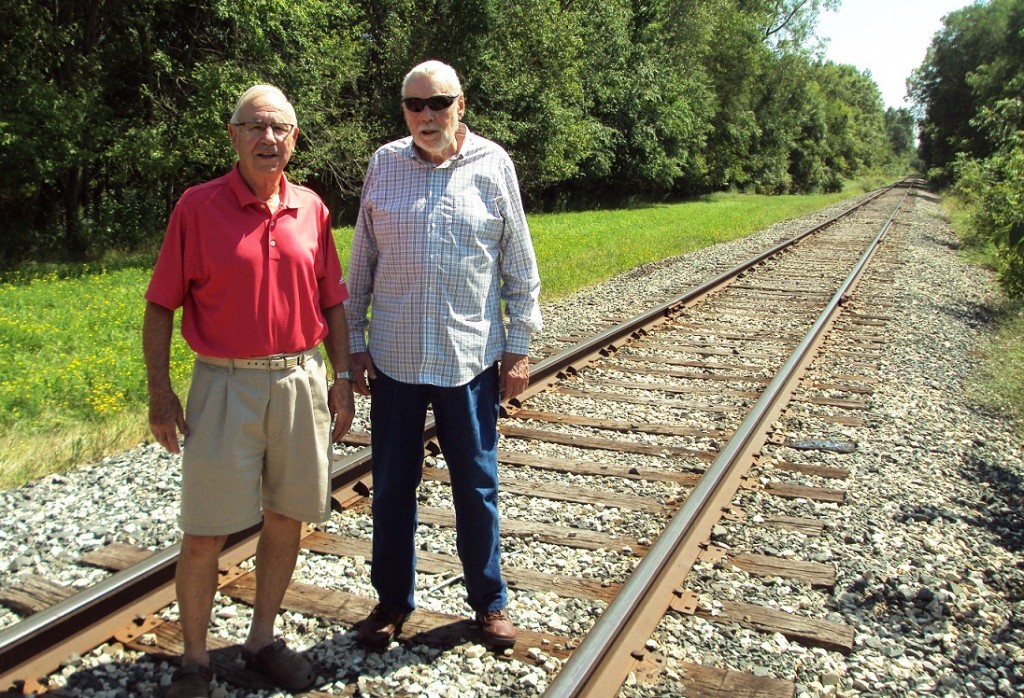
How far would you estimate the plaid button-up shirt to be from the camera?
312 cm

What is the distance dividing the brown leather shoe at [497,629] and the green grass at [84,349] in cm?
303

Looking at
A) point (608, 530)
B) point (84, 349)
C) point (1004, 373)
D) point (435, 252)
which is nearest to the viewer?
point (435, 252)

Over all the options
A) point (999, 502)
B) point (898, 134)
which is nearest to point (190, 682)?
point (999, 502)

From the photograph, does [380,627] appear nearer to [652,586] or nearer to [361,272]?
[652,586]

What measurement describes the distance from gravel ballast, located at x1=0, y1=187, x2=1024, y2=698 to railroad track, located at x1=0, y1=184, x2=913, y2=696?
0.16ft

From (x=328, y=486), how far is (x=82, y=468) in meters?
2.86

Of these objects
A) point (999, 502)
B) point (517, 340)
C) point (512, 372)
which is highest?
point (517, 340)

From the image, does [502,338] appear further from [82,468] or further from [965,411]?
[965,411]

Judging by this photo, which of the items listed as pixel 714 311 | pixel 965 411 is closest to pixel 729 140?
pixel 714 311

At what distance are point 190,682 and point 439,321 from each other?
4.42 feet

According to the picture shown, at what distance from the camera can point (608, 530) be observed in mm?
4551

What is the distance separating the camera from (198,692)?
2.89m

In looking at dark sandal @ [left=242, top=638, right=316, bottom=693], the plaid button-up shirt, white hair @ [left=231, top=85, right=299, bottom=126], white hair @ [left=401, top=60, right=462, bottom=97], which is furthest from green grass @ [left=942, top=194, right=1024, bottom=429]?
white hair @ [left=231, top=85, right=299, bottom=126]

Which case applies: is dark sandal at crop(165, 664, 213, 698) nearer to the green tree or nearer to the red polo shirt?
the red polo shirt
